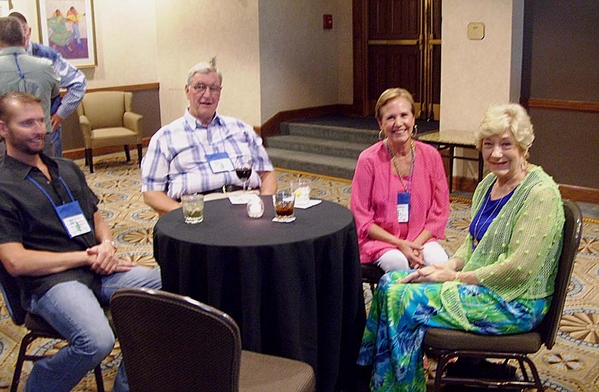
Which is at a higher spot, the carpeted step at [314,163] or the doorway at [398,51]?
the doorway at [398,51]

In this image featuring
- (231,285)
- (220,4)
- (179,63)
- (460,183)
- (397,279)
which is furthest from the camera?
(179,63)

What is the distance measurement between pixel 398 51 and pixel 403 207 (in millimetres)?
6126

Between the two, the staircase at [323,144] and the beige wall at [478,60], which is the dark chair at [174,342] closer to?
the beige wall at [478,60]

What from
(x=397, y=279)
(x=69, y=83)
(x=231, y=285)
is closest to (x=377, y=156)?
(x=397, y=279)

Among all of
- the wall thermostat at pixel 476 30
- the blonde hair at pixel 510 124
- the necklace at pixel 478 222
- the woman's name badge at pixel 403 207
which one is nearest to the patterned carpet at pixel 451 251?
the necklace at pixel 478 222

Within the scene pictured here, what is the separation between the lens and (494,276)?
2.56 metres

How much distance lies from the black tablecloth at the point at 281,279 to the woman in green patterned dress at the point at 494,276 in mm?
172

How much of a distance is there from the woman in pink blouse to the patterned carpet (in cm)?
79

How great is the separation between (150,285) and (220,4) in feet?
21.4

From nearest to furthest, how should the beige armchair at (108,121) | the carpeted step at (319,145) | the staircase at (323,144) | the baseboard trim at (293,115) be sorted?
the staircase at (323,144) < the carpeted step at (319,145) < the beige armchair at (108,121) < the baseboard trim at (293,115)

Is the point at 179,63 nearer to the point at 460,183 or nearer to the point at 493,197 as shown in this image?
the point at 460,183

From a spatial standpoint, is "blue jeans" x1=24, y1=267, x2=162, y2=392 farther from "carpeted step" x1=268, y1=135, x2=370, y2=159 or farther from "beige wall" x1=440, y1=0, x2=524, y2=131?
"carpeted step" x1=268, y1=135, x2=370, y2=159

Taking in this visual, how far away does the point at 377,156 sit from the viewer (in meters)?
3.38

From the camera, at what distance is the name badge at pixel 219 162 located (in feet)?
12.5
